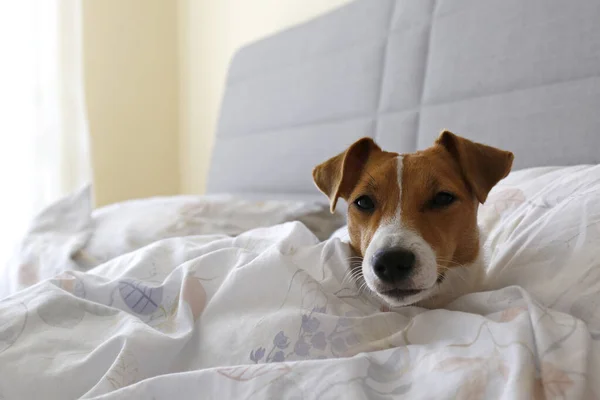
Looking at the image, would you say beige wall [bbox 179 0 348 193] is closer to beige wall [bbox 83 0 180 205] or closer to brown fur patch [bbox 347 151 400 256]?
beige wall [bbox 83 0 180 205]

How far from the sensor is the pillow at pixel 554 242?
0.84 m

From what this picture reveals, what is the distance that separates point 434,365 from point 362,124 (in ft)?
4.63

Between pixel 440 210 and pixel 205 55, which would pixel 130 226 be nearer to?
pixel 440 210

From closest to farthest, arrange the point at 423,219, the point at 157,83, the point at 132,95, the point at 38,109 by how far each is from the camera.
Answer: the point at 423,219 → the point at 38,109 → the point at 132,95 → the point at 157,83

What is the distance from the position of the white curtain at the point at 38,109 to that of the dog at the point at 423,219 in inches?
93.4

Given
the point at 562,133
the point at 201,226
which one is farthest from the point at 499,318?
the point at 201,226

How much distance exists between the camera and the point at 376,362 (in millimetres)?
760

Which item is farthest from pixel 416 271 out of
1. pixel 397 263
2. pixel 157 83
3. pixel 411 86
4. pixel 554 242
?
pixel 157 83

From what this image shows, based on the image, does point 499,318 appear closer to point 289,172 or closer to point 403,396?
point 403,396

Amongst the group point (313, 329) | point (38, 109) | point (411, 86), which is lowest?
point (313, 329)

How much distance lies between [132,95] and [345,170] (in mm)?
2733

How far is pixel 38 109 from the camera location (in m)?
2.87

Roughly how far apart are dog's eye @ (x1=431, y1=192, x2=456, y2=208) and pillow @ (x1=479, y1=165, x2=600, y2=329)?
168mm

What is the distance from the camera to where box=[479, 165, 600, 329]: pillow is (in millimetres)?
836
